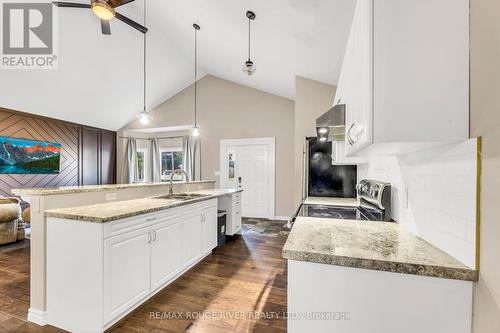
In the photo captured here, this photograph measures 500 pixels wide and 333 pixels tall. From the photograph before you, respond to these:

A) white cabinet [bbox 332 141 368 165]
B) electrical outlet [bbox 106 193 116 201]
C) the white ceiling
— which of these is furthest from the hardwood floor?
the white ceiling

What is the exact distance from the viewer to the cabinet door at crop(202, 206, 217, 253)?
293 cm

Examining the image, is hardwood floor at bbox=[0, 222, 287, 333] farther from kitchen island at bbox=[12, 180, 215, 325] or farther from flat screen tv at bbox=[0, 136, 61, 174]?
flat screen tv at bbox=[0, 136, 61, 174]

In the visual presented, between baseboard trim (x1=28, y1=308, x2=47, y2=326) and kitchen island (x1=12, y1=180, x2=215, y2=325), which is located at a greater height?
kitchen island (x1=12, y1=180, x2=215, y2=325)

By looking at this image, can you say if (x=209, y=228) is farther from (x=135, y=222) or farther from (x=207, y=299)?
(x=135, y=222)

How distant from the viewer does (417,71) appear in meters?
0.87

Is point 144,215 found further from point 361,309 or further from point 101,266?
point 361,309

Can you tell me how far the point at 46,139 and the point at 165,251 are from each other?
521 centimetres

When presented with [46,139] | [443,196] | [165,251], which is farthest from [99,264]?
[46,139]

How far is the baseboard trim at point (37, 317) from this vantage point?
5.79 feet

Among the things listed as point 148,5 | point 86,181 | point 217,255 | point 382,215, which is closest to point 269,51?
point 148,5

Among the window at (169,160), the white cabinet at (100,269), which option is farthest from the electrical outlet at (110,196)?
the window at (169,160)

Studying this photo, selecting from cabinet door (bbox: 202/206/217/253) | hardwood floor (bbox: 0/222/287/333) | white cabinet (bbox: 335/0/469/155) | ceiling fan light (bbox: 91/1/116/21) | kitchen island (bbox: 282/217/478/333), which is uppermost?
ceiling fan light (bbox: 91/1/116/21)

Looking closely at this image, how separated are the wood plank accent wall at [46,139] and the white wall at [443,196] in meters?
6.79

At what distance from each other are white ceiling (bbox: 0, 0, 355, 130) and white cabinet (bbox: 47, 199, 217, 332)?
2.53 meters
